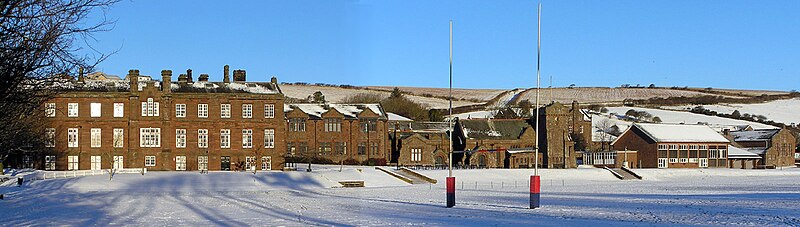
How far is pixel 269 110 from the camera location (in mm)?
74438

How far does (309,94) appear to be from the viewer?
172500mm

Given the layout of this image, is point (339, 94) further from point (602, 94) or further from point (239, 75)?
point (239, 75)

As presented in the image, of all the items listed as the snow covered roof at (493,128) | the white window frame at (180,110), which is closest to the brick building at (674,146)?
the snow covered roof at (493,128)

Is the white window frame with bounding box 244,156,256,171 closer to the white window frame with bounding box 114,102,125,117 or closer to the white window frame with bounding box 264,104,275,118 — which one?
the white window frame with bounding box 264,104,275,118

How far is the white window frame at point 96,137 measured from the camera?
72.1m

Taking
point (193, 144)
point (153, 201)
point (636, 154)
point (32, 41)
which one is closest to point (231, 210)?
point (153, 201)

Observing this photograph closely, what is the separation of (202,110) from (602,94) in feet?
424

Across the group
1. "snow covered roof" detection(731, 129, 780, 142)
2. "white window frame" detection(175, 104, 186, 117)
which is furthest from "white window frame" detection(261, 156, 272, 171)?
"snow covered roof" detection(731, 129, 780, 142)

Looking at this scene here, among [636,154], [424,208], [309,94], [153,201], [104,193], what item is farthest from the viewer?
[309,94]

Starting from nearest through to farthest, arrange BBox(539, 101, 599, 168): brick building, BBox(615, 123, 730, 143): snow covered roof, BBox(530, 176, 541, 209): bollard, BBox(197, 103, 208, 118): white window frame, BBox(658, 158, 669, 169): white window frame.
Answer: BBox(530, 176, 541, 209): bollard, BBox(197, 103, 208, 118): white window frame, BBox(539, 101, 599, 168): brick building, BBox(658, 158, 669, 169): white window frame, BBox(615, 123, 730, 143): snow covered roof

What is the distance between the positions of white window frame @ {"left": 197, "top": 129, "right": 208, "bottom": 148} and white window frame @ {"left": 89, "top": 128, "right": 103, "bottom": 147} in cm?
711

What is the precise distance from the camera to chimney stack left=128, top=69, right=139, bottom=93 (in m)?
71.7

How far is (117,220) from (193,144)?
4484 cm

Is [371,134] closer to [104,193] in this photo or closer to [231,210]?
[104,193]
